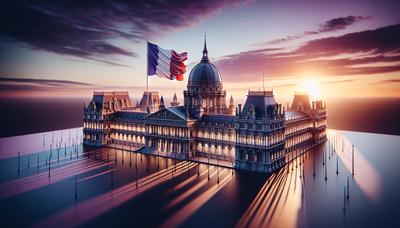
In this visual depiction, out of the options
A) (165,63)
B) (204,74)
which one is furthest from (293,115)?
(165,63)

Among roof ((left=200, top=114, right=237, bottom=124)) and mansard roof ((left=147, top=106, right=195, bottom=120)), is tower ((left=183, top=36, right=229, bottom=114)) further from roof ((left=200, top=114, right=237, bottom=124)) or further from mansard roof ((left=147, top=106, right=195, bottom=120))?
roof ((left=200, top=114, right=237, bottom=124))

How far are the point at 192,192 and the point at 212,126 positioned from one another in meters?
32.1

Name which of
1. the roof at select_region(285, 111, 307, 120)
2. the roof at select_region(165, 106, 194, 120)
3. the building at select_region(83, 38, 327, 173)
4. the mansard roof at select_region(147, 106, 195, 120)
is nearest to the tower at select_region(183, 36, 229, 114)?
the building at select_region(83, 38, 327, 173)

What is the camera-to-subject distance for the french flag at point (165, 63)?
335 ft

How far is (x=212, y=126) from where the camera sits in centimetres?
9012

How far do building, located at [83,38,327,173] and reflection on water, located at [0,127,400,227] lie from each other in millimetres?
6279

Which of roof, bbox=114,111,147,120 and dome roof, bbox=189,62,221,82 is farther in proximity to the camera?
roof, bbox=114,111,147,120

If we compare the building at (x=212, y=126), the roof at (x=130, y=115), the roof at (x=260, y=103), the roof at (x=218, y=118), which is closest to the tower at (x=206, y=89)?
the building at (x=212, y=126)

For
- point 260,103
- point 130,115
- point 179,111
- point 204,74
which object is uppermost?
point 204,74

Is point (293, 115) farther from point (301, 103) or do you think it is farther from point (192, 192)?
point (192, 192)

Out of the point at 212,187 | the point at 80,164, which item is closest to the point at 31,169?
the point at 80,164

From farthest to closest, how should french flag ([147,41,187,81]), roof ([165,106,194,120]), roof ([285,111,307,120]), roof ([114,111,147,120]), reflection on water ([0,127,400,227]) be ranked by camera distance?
roof ([114,111,147,120]) < french flag ([147,41,187,81]) < roof ([285,111,307,120]) < roof ([165,106,194,120]) < reflection on water ([0,127,400,227])

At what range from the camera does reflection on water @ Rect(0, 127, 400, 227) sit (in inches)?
1906

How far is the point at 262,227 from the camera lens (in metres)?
45.2
